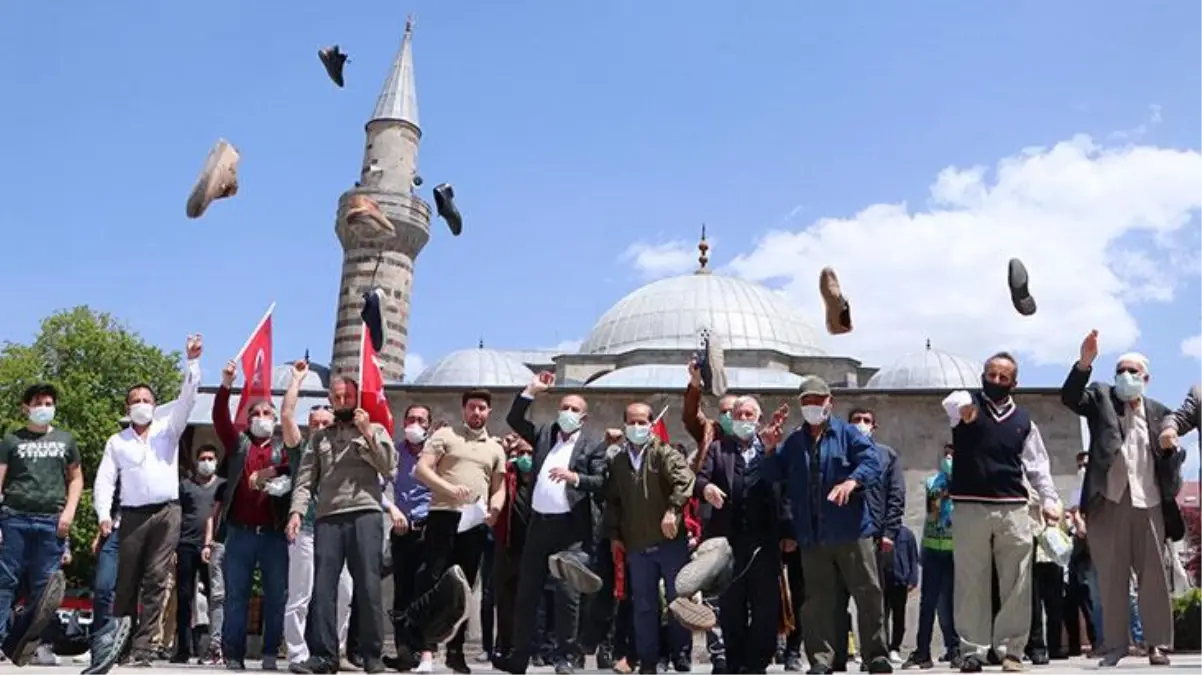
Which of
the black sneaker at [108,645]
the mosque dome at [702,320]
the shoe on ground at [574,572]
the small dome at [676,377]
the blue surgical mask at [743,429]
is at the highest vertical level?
the mosque dome at [702,320]

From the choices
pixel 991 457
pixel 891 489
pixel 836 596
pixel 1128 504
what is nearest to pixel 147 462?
pixel 836 596

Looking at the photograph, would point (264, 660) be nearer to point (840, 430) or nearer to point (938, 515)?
point (840, 430)

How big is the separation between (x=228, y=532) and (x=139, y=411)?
1214mm

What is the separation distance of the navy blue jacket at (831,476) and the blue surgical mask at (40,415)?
182 inches

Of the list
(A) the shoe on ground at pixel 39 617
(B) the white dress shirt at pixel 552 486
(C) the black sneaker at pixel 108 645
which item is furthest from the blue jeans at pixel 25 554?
(B) the white dress shirt at pixel 552 486

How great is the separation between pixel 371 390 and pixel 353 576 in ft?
7.04

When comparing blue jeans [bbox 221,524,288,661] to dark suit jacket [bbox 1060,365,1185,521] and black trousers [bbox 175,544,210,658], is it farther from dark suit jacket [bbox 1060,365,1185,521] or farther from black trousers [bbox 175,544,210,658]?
dark suit jacket [bbox 1060,365,1185,521]

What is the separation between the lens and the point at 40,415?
277 inches

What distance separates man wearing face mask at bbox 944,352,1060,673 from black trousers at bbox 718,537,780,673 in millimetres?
1030

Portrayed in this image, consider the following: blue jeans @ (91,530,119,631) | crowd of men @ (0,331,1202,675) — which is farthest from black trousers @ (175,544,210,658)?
crowd of men @ (0,331,1202,675)

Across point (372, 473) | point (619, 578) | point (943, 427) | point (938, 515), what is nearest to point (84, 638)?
point (372, 473)

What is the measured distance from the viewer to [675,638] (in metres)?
7.66

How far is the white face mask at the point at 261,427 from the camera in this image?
7.57 metres

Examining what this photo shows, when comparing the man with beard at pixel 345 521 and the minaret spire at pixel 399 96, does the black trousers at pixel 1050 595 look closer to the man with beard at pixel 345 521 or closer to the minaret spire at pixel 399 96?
the man with beard at pixel 345 521
